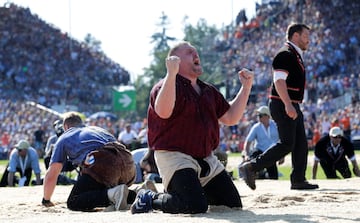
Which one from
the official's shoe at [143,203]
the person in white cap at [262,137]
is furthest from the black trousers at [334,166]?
the official's shoe at [143,203]

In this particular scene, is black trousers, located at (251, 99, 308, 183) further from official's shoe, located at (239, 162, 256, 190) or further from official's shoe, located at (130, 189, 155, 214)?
official's shoe, located at (130, 189, 155, 214)

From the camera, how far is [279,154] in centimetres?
1055

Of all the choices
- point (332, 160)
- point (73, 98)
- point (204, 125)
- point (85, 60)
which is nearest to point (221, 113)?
point (204, 125)

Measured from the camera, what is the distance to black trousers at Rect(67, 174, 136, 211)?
8.68 metres

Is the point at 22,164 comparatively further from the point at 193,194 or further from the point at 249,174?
the point at 193,194

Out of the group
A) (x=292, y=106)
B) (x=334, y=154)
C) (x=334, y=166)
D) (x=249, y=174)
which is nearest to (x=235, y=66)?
(x=334, y=154)

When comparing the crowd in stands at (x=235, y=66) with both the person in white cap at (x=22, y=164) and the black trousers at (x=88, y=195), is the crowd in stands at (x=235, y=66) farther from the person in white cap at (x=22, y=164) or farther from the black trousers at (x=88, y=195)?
the black trousers at (x=88, y=195)

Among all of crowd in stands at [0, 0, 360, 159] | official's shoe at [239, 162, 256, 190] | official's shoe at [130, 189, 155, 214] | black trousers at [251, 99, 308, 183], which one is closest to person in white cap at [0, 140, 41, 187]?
official's shoe at [239, 162, 256, 190]

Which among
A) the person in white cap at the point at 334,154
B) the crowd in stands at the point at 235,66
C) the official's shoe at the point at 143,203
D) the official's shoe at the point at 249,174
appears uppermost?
the crowd in stands at the point at 235,66

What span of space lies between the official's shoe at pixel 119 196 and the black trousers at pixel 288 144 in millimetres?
2505

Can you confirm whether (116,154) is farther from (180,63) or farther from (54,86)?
(54,86)

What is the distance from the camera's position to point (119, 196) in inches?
335

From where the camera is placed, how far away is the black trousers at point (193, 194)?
24.6 ft

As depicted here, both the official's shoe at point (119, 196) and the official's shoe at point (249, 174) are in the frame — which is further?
the official's shoe at point (249, 174)
